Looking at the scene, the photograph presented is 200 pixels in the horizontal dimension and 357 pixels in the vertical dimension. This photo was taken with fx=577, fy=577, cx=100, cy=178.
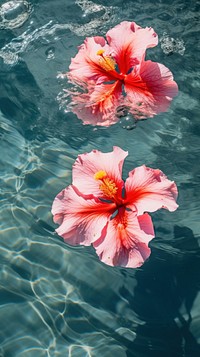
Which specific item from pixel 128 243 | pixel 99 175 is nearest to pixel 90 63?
pixel 99 175

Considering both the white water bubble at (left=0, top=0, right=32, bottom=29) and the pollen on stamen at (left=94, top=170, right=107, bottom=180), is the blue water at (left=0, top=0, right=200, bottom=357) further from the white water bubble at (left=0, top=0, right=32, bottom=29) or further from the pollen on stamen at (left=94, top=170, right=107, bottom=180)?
the pollen on stamen at (left=94, top=170, right=107, bottom=180)

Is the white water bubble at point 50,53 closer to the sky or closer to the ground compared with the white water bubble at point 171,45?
closer to the sky

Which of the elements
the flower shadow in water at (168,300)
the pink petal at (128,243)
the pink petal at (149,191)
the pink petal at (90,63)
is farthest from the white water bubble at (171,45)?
the pink petal at (128,243)

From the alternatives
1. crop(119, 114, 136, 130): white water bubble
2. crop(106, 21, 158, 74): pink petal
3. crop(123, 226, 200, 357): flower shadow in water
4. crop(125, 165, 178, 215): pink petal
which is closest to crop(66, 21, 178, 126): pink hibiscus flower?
crop(106, 21, 158, 74): pink petal

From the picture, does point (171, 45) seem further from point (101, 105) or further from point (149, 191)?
point (149, 191)

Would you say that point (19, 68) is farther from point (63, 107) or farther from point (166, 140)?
point (166, 140)

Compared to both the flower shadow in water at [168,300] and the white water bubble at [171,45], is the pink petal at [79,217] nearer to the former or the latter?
the flower shadow in water at [168,300]
